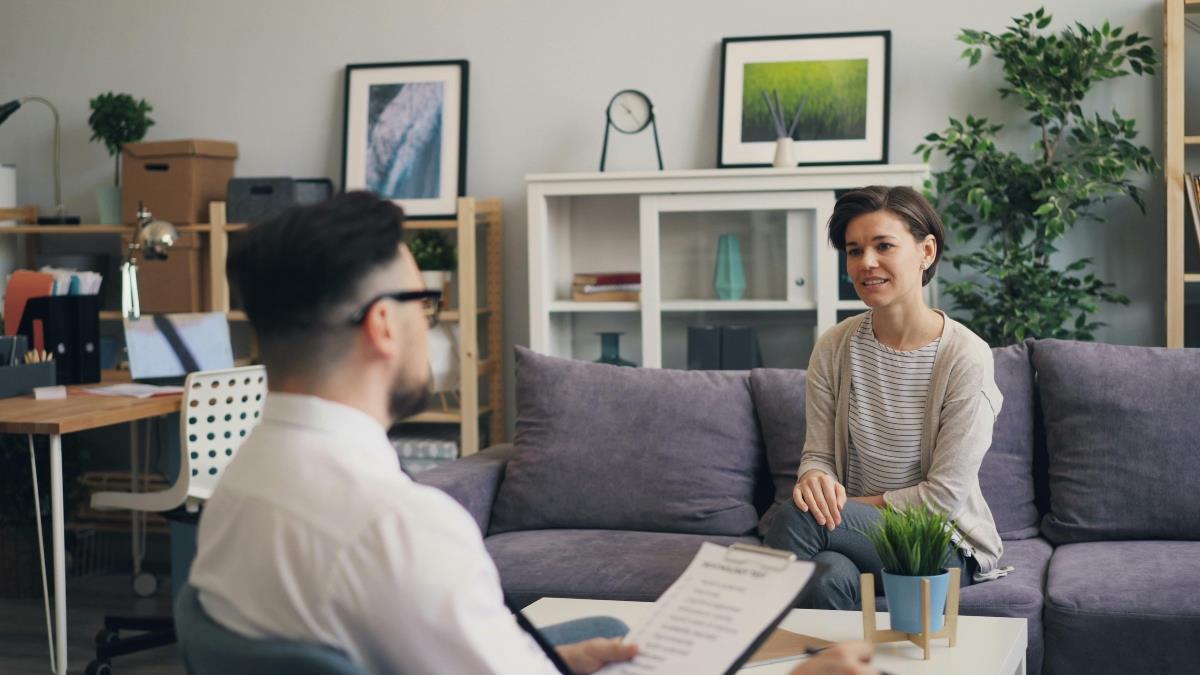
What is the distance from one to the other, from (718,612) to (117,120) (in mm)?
3920

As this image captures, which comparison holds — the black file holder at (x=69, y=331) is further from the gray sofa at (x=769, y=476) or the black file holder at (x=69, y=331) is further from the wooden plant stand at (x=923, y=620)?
the wooden plant stand at (x=923, y=620)

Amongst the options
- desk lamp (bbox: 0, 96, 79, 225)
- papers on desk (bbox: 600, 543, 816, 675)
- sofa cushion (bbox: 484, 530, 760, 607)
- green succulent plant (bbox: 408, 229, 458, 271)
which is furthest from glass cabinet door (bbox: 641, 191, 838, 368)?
papers on desk (bbox: 600, 543, 816, 675)

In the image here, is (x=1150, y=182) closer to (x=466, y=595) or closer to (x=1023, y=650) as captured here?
(x=1023, y=650)

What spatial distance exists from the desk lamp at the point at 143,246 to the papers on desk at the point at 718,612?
9.66ft

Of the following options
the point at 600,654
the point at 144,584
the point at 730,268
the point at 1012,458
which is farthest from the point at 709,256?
the point at 600,654

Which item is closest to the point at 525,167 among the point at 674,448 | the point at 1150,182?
the point at 674,448

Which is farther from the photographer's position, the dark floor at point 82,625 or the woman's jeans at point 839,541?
the dark floor at point 82,625

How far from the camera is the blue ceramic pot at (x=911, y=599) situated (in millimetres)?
1890

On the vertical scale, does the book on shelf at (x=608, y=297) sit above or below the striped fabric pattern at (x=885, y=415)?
above

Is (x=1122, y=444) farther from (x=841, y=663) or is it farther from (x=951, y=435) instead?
(x=841, y=663)

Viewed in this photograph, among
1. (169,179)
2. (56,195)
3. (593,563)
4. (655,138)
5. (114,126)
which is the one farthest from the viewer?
(56,195)

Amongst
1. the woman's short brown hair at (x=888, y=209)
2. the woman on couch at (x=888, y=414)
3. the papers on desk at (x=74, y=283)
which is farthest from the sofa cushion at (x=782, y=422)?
the papers on desk at (x=74, y=283)

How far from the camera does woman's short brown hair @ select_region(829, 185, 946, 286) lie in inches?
102

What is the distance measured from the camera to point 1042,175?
12.3ft
